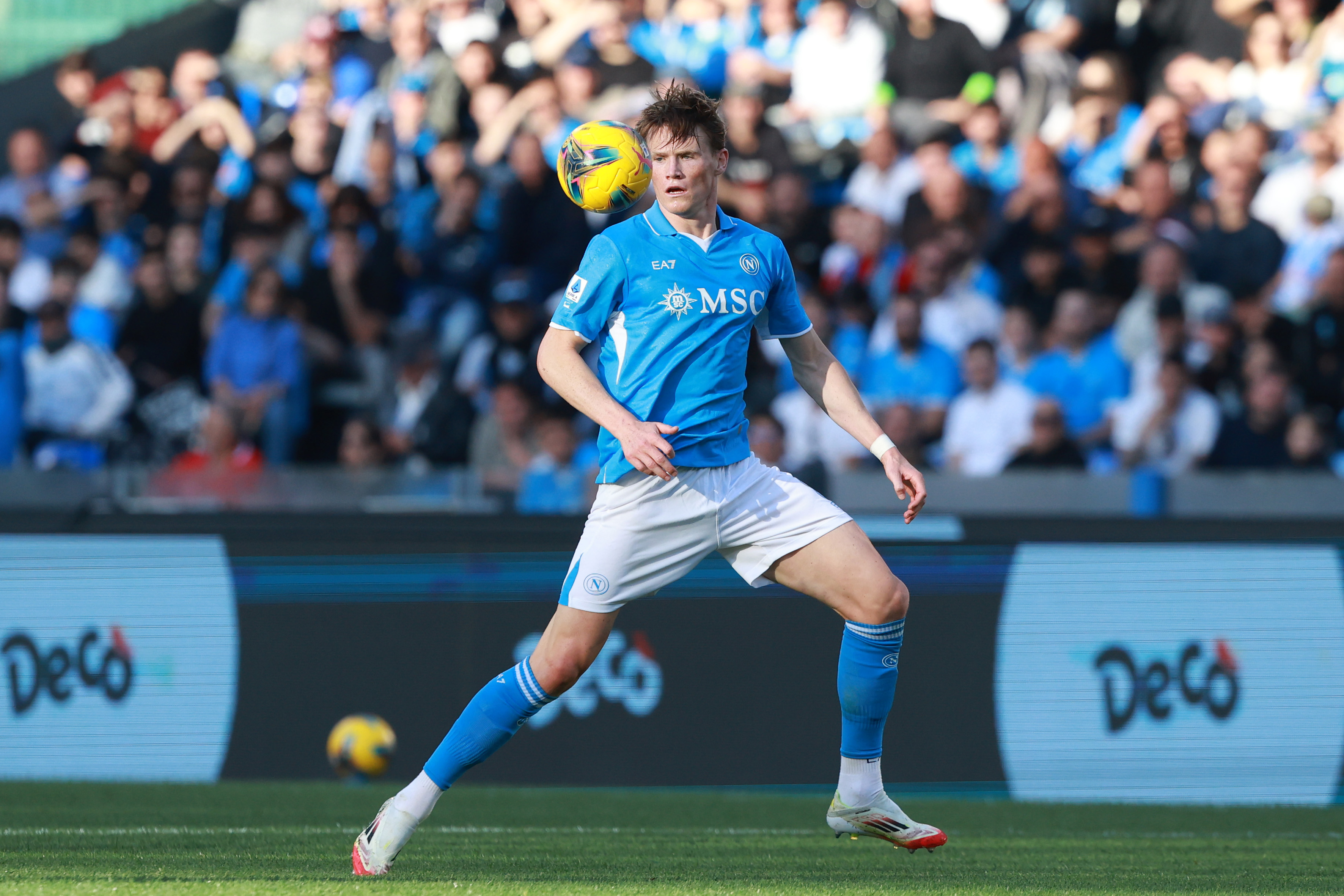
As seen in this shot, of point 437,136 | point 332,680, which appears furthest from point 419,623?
point 437,136

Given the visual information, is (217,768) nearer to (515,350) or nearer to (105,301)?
(515,350)

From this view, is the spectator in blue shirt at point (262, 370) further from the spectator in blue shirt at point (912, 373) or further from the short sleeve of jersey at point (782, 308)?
the short sleeve of jersey at point (782, 308)

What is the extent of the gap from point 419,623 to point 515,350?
3169 millimetres

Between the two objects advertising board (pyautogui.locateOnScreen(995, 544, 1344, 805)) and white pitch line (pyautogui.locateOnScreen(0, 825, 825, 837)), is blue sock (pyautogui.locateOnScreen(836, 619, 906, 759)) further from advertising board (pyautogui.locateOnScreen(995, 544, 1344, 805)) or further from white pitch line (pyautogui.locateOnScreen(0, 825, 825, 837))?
advertising board (pyautogui.locateOnScreen(995, 544, 1344, 805))

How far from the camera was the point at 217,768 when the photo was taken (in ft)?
27.5

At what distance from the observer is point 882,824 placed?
17.3ft

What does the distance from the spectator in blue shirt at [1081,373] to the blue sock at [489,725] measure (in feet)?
20.4

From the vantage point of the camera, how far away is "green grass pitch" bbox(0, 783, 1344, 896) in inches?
183

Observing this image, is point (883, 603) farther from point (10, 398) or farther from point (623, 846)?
point (10, 398)

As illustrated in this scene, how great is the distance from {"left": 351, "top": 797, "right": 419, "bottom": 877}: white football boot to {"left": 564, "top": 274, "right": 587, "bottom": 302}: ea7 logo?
159 cm

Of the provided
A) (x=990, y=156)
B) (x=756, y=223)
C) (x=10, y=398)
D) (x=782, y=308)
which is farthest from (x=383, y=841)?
(x=990, y=156)

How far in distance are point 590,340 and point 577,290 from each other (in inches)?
6.2

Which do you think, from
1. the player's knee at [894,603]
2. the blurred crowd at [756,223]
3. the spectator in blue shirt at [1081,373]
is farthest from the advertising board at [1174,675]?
the player's knee at [894,603]

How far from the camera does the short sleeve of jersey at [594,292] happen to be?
5.08 metres
